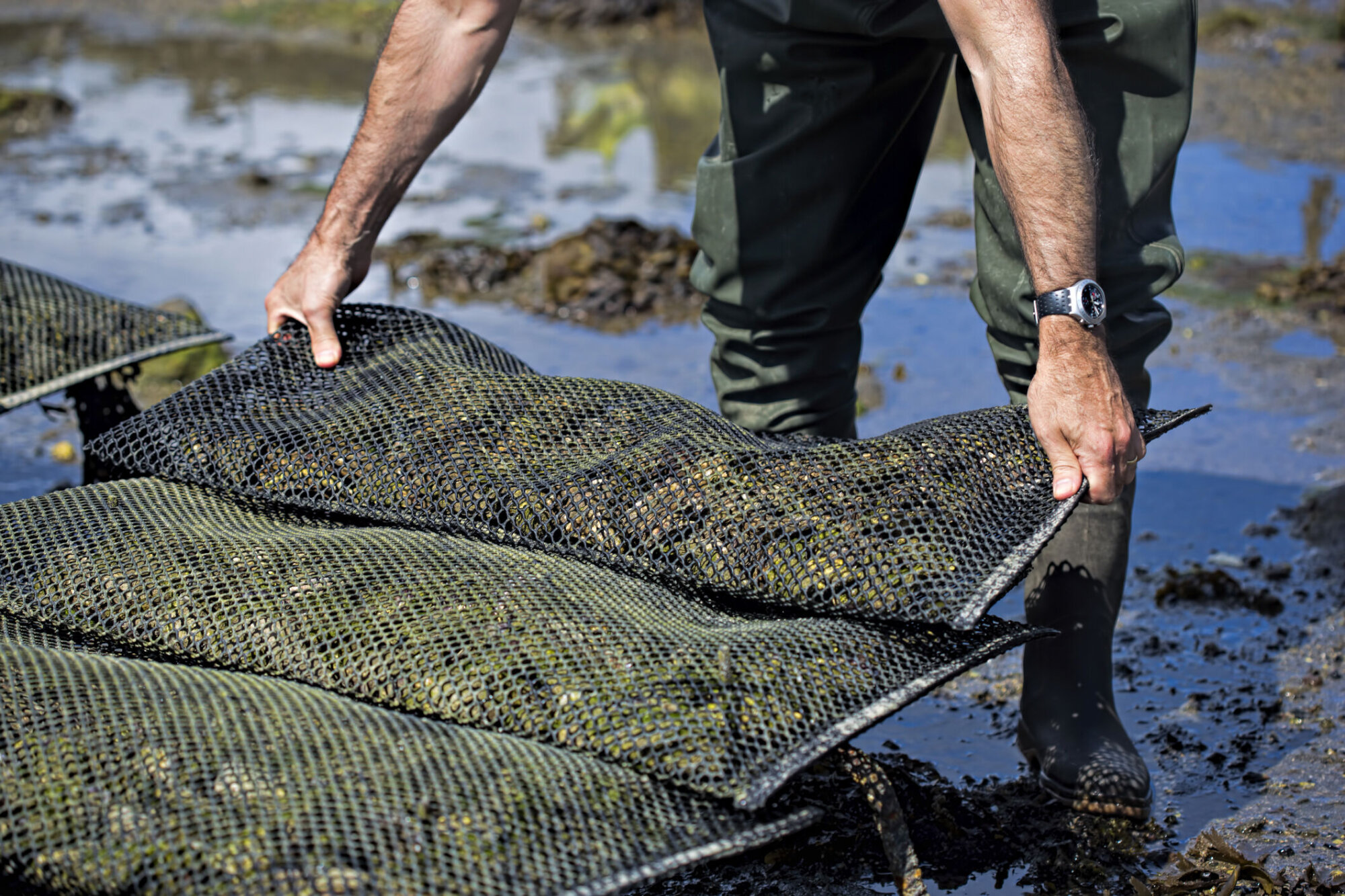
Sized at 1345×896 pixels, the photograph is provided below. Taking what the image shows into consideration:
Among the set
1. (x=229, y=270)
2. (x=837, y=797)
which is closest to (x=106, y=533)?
(x=837, y=797)

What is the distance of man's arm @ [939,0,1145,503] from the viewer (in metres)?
1.86

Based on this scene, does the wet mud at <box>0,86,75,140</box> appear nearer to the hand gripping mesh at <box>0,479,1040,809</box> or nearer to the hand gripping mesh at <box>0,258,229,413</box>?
the hand gripping mesh at <box>0,258,229,413</box>

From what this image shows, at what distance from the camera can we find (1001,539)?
182cm

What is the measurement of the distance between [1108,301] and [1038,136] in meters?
0.44

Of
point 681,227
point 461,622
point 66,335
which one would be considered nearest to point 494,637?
point 461,622

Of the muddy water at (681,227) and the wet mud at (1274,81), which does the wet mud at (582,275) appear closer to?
the muddy water at (681,227)

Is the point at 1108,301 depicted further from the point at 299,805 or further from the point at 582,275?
the point at 582,275

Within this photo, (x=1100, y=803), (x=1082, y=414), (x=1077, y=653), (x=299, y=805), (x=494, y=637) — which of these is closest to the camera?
(x=299, y=805)

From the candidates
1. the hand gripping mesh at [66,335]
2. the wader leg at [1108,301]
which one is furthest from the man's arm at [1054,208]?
the hand gripping mesh at [66,335]

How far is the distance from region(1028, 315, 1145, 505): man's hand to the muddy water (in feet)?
2.37

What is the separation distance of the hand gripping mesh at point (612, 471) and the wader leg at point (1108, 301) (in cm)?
32

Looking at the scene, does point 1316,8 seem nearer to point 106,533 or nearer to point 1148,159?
point 1148,159

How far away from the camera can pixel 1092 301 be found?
74.6 inches

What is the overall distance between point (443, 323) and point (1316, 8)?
29.8ft
